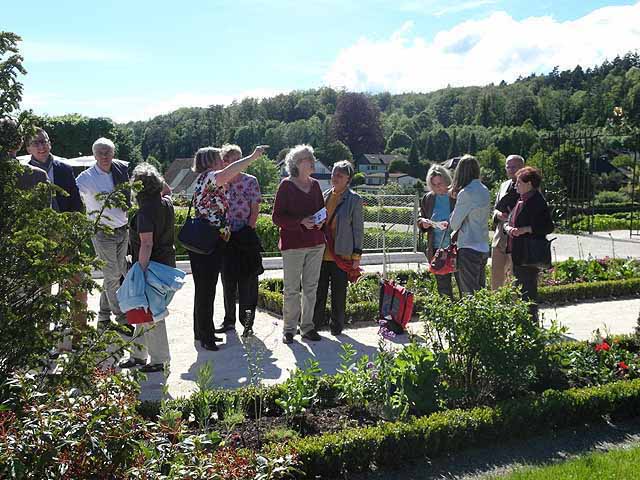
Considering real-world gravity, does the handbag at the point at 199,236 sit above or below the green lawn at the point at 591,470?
above

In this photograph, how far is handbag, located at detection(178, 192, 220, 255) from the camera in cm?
589

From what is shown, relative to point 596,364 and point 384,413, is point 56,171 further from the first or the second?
point 596,364

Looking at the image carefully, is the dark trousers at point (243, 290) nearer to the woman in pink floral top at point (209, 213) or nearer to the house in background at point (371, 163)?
the woman in pink floral top at point (209, 213)

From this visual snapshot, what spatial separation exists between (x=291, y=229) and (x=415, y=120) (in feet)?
423

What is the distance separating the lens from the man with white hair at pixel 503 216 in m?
7.16

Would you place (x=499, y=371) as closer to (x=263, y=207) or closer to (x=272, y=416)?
(x=272, y=416)

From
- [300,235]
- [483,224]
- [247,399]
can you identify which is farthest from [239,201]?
[247,399]

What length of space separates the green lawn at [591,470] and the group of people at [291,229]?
259 cm

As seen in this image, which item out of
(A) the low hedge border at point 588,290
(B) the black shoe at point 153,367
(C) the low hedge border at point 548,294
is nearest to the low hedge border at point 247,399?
(B) the black shoe at point 153,367

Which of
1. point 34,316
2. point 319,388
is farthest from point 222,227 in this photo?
point 34,316

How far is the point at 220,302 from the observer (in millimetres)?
8492

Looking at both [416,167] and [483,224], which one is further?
[416,167]

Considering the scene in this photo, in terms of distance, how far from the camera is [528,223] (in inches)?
249

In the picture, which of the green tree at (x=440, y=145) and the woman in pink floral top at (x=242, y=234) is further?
the green tree at (x=440, y=145)
